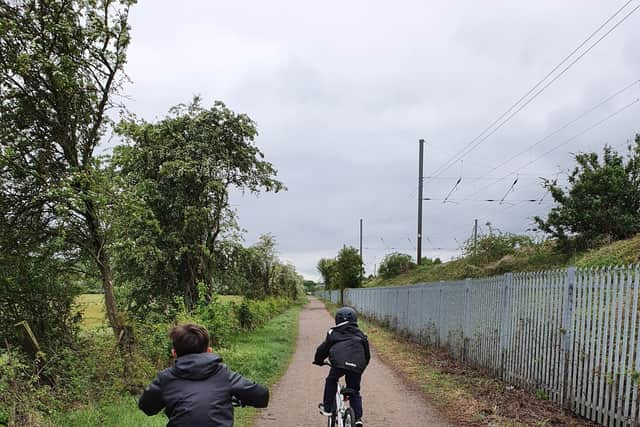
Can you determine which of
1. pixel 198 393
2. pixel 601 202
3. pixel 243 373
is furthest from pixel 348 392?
pixel 601 202

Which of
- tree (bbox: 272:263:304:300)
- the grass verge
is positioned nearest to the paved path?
the grass verge

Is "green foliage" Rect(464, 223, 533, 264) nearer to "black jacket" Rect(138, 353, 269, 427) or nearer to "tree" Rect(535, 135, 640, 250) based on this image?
"tree" Rect(535, 135, 640, 250)

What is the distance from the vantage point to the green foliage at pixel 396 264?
3947cm

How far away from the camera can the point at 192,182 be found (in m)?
17.0

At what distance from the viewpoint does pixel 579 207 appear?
14.3m

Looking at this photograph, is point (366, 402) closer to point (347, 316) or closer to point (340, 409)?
point (340, 409)

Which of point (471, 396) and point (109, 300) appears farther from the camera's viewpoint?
point (109, 300)

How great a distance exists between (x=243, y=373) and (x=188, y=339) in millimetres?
7826

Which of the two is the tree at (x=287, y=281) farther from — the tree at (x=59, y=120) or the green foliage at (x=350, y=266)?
the tree at (x=59, y=120)

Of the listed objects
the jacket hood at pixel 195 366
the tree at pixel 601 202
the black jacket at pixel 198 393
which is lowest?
the black jacket at pixel 198 393

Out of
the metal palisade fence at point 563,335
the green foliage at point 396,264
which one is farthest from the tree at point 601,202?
the green foliage at point 396,264

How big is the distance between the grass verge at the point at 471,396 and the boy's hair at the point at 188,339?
16.5 feet

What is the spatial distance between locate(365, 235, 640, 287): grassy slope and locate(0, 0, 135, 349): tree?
11384 mm

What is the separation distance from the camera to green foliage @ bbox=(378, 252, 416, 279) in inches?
1554
